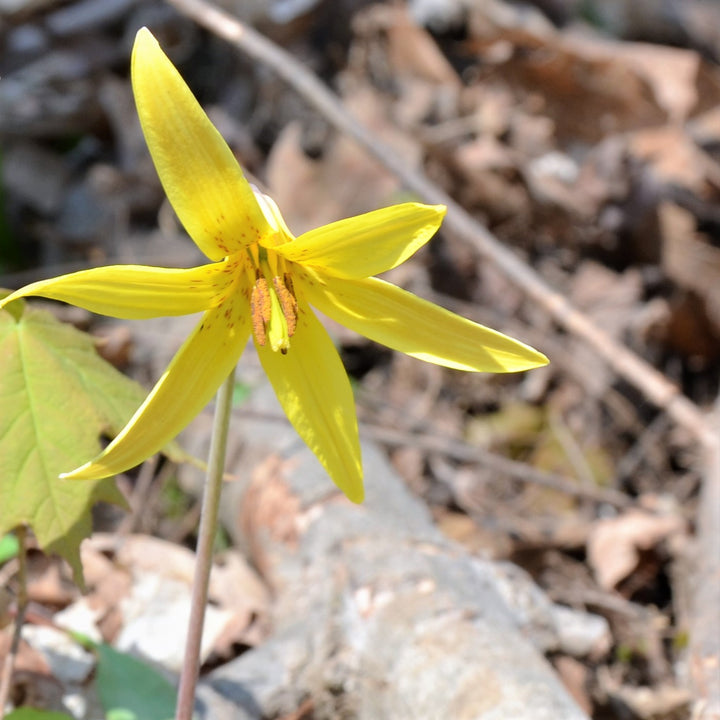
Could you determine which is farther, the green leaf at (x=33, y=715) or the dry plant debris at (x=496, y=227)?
the dry plant debris at (x=496, y=227)

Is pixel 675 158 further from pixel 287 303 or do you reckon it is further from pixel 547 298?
pixel 287 303

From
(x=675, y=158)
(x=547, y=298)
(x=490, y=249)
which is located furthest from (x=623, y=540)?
(x=675, y=158)

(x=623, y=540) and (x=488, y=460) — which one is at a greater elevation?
(x=488, y=460)

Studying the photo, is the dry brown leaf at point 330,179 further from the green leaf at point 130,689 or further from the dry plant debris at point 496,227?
the green leaf at point 130,689

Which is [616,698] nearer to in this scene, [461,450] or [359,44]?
[461,450]

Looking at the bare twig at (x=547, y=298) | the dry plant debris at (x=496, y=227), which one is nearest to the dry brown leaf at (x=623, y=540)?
the dry plant debris at (x=496, y=227)

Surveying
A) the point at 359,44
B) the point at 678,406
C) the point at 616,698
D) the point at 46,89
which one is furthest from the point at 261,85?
the point at 616,698
